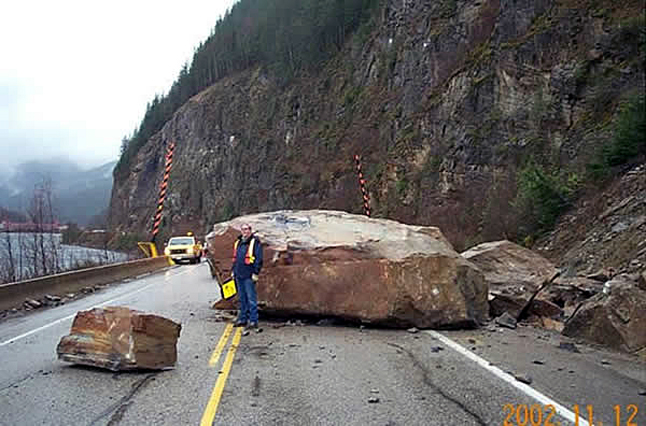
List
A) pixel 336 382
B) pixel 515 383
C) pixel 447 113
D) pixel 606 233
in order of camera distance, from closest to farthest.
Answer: pixel 515 383, pixel 336 382, pixel 606 233, pixel 447 113

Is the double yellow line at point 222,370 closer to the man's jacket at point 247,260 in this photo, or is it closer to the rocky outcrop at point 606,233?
the man's jacket at point 247,260

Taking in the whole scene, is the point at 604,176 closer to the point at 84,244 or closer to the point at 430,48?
the point at 430,48

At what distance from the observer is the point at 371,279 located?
36.6 ft

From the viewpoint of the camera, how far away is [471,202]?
26719 mm

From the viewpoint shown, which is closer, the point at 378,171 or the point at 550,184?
the point at 550,184

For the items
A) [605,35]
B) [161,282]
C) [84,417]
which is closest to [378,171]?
[605,35]

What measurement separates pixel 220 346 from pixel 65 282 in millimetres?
10970

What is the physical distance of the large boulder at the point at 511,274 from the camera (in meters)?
12.3

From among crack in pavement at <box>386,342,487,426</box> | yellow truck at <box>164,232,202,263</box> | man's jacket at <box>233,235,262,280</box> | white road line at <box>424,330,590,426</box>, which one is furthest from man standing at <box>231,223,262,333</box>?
yellow truck at <box>164,232,202,263</box>

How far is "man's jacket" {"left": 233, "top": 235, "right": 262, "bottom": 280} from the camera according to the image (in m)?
11.4

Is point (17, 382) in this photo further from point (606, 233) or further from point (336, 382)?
point (606, 233)

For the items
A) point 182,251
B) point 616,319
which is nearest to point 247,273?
point 616,319

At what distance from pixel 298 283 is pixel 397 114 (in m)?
32.6

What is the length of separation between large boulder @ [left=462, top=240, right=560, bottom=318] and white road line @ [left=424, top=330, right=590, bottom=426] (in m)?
2.74
